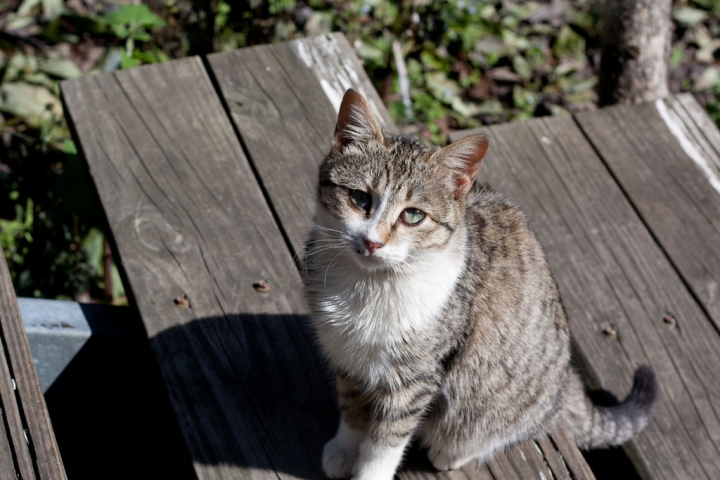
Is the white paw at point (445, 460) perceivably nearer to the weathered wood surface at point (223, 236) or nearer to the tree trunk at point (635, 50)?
the weathered wood surface at point (223, 236)

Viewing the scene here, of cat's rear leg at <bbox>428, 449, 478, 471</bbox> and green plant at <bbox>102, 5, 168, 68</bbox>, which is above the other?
green plant at <bbox>102, 5, 168, 68</bbox>

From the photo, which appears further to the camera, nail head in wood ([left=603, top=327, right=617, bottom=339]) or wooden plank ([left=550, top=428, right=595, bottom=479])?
nail head in wood ([left=603, top=327, right=617, bottom=339])

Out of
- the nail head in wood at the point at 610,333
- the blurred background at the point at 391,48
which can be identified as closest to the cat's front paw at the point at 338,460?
the nail head in wood at the point at 610,333

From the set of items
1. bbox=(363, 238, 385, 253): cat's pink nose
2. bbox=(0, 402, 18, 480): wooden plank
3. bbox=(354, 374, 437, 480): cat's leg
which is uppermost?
bbox=(363, 238, 385, 253): cat's pink nose

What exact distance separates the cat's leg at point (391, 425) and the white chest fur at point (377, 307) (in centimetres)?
8

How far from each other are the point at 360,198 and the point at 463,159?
Answer: 34cm

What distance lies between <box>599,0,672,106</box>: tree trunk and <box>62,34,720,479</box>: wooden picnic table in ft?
1.84

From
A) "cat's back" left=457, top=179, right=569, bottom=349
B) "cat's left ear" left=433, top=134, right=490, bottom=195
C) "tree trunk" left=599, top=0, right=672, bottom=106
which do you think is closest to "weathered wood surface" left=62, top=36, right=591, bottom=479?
"cat's back" left=457, top=179, right=569, bottom=349

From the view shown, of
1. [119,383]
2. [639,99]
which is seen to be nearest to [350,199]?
[119,383]

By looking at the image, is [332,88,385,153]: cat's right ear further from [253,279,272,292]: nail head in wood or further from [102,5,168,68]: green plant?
[102,5,168,68]: green plant

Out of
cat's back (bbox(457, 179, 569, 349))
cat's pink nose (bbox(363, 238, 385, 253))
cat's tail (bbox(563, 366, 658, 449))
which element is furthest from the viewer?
cat's tail (bbox(563, 366, 658, 449))

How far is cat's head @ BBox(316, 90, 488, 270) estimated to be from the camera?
2.12 metres

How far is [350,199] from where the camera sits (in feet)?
7.22

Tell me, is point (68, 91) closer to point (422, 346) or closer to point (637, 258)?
point (422, 346)
